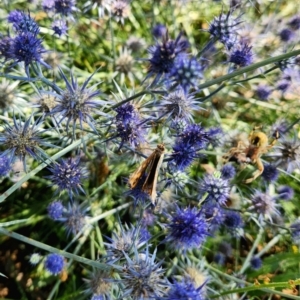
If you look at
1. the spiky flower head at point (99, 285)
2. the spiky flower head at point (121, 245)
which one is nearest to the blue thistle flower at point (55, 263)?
the spiky flower head at point (99, 285)

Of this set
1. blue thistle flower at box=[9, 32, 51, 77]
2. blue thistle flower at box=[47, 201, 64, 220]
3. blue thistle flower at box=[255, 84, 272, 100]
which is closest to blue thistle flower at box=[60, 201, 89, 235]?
blue thistle flower at box=[47, 201, 64, 220]

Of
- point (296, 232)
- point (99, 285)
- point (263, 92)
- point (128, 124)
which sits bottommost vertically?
point (296, 232)

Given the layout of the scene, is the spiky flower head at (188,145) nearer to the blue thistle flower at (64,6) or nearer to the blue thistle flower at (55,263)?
the blue thistle flower at (55,263)

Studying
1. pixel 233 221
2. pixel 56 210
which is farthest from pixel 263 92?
pixel 56 210

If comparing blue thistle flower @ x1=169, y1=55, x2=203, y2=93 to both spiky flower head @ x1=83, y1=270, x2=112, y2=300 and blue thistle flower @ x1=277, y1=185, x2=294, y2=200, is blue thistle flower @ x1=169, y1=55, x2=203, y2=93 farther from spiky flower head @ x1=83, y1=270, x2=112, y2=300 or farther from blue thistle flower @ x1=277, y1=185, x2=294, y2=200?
blue thistle flower @ x1=277, y1=185, x2=294, y2=200

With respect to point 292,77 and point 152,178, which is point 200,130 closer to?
point 152,178

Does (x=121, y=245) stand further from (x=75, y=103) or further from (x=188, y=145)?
(x=75, y=103)
